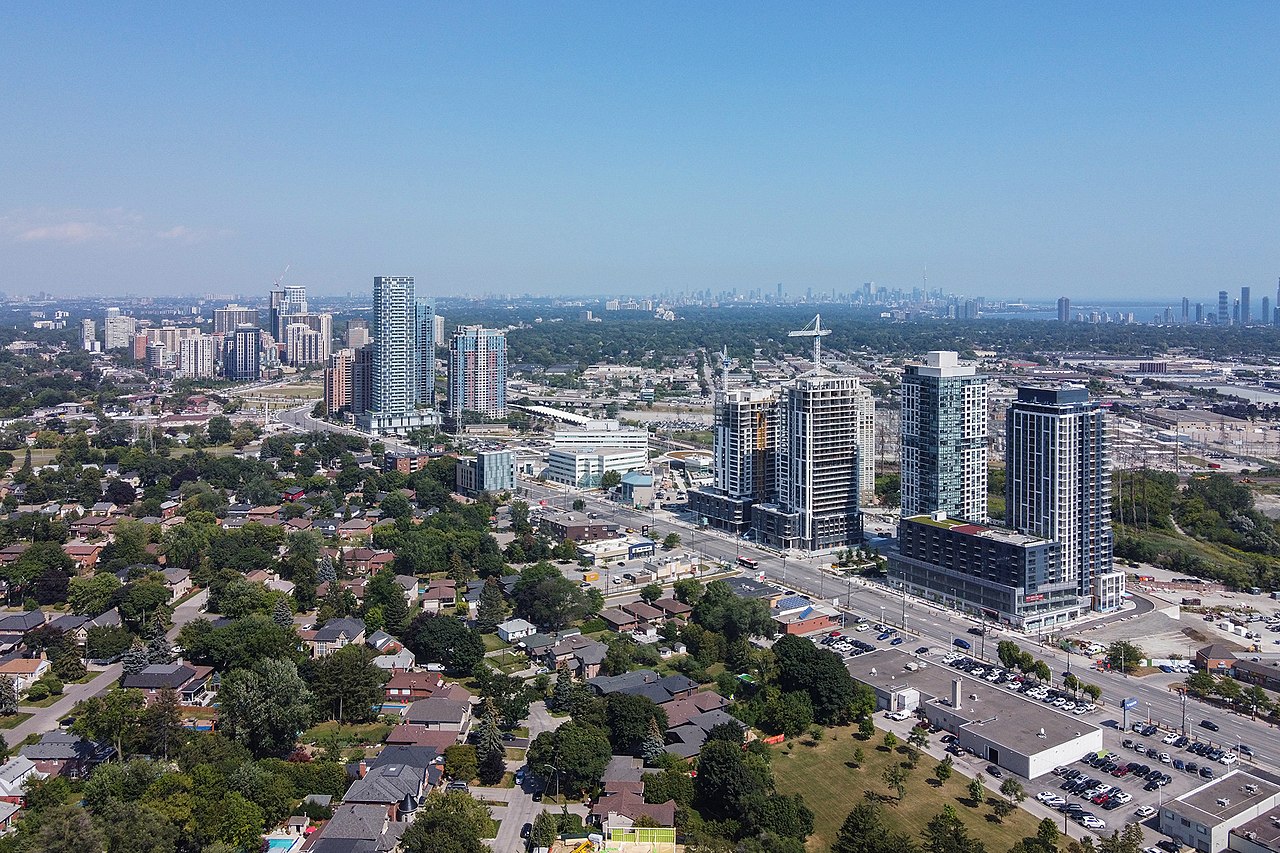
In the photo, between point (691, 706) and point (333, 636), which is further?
point (333, 636)

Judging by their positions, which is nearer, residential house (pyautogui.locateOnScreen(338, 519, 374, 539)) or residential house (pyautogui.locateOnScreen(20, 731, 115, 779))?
residential house (pyautogui.locateOnScreen(20, 731, 115, 779))

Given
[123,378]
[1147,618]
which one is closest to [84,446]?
[123,378]

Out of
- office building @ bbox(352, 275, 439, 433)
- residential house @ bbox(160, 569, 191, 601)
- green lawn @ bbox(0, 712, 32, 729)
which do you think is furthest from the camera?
office building @ bbox(352, 275, 439, 433)

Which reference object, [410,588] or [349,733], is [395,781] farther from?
[410,588]

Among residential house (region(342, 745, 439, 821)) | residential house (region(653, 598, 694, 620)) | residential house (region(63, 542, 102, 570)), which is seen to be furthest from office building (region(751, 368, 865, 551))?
residential house (region(63, 542, 102, 570))

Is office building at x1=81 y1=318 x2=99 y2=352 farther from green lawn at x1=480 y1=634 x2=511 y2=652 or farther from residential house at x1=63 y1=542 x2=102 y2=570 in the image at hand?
green lawn at x1=480 y1=634 x2=511 y2=652

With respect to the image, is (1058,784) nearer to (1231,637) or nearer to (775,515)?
(1231,637)

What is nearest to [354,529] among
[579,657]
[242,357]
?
[579,657]
